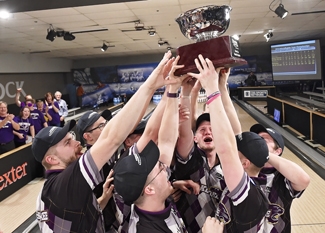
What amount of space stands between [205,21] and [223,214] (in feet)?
3.28

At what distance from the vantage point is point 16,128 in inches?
196

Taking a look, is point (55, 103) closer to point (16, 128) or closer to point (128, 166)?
point (16, 128)

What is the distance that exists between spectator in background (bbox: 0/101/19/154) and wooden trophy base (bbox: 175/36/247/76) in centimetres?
420

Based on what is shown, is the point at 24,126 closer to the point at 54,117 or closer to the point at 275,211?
the point at 54,117

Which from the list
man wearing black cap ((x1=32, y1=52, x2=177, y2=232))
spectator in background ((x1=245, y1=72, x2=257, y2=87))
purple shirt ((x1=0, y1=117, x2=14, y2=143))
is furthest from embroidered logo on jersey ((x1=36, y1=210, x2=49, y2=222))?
spectator in background ((x1=245, y1=72, x2=257, y2=87))

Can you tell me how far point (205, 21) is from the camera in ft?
5.06

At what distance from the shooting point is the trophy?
1.34 meters

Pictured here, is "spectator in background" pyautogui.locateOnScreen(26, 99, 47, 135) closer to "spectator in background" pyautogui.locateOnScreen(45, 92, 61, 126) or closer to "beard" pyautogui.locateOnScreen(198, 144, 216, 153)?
"spectator in background" pyautogui.locateOnScreen(45, 92, 61, 126)

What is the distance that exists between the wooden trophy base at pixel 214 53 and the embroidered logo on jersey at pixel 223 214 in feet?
2.12

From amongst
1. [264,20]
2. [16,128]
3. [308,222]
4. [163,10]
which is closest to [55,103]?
[16,128]

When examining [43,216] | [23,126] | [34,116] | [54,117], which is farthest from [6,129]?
[43,216]

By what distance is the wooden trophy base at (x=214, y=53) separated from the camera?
1.32 metres

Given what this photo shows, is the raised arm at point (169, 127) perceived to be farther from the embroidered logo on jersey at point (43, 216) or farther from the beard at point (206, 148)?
the embroidered logo on jersey at point (43, 216)

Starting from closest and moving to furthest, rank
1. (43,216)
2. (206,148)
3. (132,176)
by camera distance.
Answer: (132,176) → (43,216) → (206,148)
